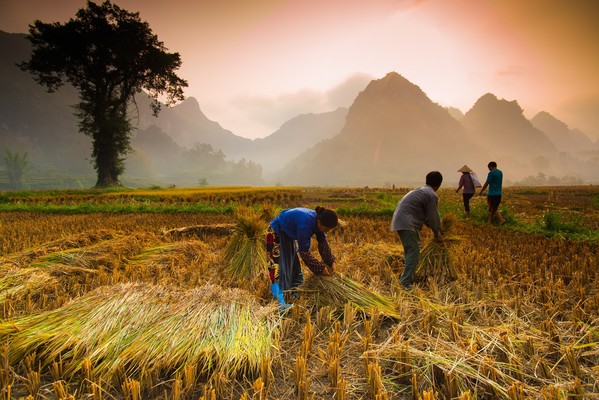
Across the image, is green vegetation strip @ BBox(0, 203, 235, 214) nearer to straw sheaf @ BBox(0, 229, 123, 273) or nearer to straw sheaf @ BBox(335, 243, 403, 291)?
straw sheaf @ BBox(0, 229, 123, 273)

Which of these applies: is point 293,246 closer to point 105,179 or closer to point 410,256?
point 410,256

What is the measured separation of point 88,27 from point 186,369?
120 ft

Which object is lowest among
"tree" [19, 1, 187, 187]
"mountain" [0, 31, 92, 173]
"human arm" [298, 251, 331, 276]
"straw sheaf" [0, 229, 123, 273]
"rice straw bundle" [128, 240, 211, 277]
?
"rice straw bundle" [128, 240, 211, 277]

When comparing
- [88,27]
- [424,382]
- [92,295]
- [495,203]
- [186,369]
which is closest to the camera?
[186,369]

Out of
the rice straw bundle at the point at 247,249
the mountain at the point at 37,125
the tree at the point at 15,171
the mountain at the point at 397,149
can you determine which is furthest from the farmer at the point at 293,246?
the mountain at the point at 37,125

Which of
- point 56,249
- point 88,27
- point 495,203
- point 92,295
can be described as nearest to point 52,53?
point 88,27

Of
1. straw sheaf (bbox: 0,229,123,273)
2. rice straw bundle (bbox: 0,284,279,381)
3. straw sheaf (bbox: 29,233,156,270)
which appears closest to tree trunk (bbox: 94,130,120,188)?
straw sheaf (bbox: 0,229,123,273)

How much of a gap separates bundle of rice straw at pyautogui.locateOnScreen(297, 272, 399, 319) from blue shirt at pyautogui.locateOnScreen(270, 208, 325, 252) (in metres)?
0.42

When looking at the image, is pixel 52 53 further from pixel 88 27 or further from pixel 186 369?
pixel 186 369

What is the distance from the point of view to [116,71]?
28031 mm

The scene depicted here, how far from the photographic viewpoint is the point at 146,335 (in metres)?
2.08

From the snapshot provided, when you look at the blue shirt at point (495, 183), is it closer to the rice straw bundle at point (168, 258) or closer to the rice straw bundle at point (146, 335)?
the rice straw bundle at point (168, 258)

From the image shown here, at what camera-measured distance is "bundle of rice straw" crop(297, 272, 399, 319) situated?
2.83 m

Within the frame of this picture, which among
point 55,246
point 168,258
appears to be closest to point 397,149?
point 168,258
